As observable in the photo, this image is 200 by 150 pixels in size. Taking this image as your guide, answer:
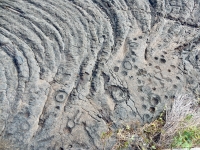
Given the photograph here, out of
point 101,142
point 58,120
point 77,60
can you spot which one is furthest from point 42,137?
point 77,60

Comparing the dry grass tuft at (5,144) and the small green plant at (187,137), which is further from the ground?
the dry grass tuft at (5,144)

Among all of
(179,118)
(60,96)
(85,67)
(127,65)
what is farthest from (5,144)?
(179,118)

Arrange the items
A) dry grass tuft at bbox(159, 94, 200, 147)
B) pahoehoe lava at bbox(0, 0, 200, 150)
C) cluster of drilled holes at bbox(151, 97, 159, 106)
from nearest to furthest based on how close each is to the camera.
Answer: pahoehoe lava at bbox(0, 0, 200, 150) → dry grass tuft at bbox(159, 94, 200, 147) → cluster of drilled holes at bbox(151, 97, 159, 106)

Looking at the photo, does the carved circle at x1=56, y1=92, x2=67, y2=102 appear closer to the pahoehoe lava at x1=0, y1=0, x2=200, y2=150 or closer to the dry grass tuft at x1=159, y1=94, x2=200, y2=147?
the pahoehoe lava at x1=0, y1=0, x2=200, y2=150

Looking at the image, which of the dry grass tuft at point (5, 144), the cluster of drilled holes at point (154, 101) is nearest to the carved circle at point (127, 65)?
the cluster of drilled holes at point (154, 101)

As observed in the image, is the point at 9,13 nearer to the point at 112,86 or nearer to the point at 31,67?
the point at 31,67

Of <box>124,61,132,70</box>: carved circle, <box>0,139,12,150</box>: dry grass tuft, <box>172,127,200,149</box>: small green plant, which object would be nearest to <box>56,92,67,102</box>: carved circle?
<box>0,139,12,150</box>: dry grass tuft

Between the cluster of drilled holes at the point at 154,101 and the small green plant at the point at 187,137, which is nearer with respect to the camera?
the small green plant at the point at 187,137

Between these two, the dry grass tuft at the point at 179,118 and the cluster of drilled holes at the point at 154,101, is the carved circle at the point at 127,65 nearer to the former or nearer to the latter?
the cluster of drilled holes at the point at 154,101
